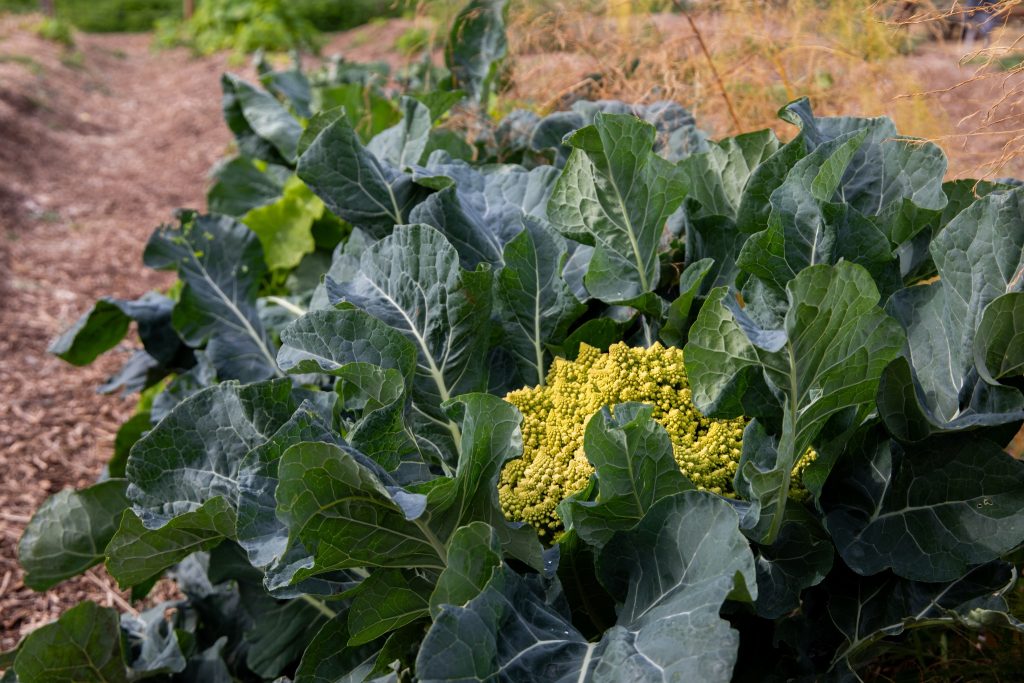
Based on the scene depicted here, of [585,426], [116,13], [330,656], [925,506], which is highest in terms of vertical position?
[585,426]

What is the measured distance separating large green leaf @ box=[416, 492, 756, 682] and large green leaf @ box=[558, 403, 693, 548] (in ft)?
0.11

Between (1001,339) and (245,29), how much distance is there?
1283cm

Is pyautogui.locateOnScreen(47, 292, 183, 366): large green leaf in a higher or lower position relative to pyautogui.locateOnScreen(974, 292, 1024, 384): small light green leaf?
lower

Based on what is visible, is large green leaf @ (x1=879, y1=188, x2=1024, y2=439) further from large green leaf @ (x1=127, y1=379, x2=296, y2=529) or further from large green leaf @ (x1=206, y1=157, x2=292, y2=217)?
large green leaf @ (x1=206, y1=157, x2=292, y2=217)

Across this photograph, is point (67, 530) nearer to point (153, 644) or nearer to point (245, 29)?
point (153, 644)

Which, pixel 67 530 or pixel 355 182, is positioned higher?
pixel 355 182

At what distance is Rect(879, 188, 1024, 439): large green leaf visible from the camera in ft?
3.86

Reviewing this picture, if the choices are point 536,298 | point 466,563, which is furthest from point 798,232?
point 466,563

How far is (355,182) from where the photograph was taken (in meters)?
1.71

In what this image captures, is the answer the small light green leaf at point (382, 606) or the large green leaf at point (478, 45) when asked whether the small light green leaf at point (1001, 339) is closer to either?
the small light green leaf at point (382, 606)

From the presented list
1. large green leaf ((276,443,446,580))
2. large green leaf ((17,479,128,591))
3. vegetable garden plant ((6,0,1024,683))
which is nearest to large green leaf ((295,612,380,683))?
vegetable garden plant ((6,0,1024,683))

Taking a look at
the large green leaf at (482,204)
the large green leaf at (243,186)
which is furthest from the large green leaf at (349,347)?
the large green leaf at (243,186)

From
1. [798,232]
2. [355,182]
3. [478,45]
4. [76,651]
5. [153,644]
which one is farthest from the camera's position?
[478,45]

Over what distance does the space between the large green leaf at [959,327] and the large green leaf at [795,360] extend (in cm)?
11
